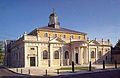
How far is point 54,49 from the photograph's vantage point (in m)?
48.4

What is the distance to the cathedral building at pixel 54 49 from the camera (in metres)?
45.6

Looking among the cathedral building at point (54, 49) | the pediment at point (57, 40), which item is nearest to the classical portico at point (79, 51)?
the cathedral building at point (54, 49)

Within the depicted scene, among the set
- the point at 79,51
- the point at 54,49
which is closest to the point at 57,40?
the point at 54,49

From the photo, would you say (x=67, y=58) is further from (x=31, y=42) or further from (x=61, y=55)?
(x=31, y=42)

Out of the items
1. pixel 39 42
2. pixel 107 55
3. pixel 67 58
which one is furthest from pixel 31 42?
pixel 107 55

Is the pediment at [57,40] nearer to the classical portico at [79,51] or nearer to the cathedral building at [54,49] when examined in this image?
the cathedral building at [54,49]

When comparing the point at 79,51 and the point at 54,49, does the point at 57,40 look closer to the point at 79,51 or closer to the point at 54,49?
the point at 54,49

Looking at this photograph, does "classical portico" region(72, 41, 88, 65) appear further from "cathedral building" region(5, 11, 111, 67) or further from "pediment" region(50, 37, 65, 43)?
"pediment" region(50, 37, 65, 43)

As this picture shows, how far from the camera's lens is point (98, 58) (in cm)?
5662

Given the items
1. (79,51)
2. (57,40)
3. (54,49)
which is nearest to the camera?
(54,49)

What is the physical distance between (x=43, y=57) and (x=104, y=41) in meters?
19.7

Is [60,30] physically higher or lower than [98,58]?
higher

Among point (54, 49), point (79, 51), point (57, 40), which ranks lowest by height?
point (79, 51)

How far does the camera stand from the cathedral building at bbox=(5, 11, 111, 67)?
149ft
